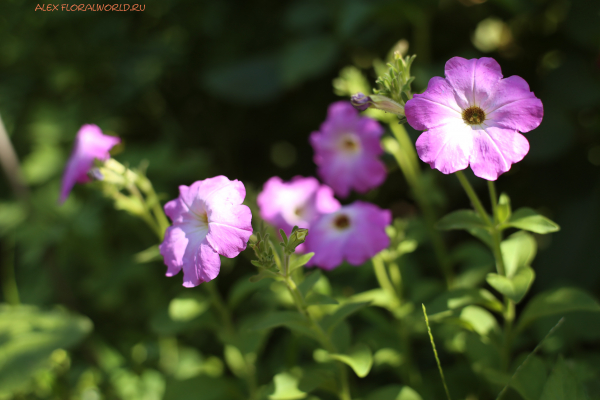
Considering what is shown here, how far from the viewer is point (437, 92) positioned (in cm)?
79

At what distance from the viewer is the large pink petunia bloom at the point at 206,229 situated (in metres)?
0.79

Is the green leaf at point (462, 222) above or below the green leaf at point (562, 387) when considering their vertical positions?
above

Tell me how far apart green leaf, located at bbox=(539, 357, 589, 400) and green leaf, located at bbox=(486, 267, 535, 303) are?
Answer: 162mm

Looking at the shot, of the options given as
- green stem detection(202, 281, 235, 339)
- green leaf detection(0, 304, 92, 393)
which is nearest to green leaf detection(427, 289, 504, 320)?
green stem detection(202, 281, 235, 339)

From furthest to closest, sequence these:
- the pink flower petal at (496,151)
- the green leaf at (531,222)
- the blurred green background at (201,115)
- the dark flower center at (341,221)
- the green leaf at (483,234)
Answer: the blurred green background at (201,115)
the dark flower center at (341,221)
the green leaf at (483,234)
the green leaf at (531,222)
the pink flower petal at (496,151)

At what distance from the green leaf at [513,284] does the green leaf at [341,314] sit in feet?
0.86

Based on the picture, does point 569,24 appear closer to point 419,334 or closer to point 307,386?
point 419,334

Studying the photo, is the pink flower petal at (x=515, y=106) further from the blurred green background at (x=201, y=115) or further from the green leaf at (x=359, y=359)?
the blurred green background at (x=201, y=115)

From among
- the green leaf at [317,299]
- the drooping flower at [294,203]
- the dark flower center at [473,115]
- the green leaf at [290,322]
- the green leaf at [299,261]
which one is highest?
the dark flower center at [473,115]

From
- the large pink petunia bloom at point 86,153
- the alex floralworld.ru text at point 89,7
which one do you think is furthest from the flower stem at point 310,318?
the alex floralworld.ru text at point 89,7

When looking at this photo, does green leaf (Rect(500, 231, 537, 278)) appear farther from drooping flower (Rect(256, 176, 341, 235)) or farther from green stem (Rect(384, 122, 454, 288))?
drooping flower (Rect(256, 176, 341, 235))

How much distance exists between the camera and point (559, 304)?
0.95m

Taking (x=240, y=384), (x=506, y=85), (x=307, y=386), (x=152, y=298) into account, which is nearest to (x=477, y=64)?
(x=506, y=85)

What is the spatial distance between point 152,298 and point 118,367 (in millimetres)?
292
